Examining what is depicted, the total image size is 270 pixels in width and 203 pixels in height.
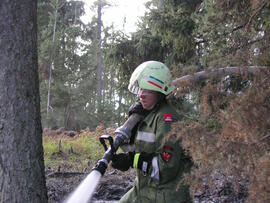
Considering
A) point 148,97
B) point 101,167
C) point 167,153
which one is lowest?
point 101,167

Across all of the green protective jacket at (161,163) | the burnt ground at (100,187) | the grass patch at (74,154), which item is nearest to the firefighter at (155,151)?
the green protective jacket at (161,163)

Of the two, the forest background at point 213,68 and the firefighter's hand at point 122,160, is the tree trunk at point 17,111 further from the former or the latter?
the forest background at point 213,68

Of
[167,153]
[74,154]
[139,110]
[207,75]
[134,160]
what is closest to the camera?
[207,75]

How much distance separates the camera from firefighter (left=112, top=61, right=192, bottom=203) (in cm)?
244

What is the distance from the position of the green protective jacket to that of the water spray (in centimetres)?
12

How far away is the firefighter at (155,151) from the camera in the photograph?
244cm

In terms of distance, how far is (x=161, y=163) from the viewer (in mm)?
2422

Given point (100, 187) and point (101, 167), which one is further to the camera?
point (100, 187)

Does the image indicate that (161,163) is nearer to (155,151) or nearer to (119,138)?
(155,151)

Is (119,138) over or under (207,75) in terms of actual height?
under

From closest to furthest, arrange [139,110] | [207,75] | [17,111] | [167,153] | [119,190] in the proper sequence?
1. [207,75]
2. [167,153]
3. [139,110]
4. [17,111]
5. [119,190]

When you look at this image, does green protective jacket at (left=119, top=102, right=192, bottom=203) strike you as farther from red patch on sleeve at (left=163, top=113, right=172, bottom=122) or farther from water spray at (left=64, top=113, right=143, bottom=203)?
water spray at (left=64, top=113, right=143, bottom=203)

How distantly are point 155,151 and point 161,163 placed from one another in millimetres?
174

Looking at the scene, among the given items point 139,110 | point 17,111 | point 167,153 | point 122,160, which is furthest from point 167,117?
point 17,111
